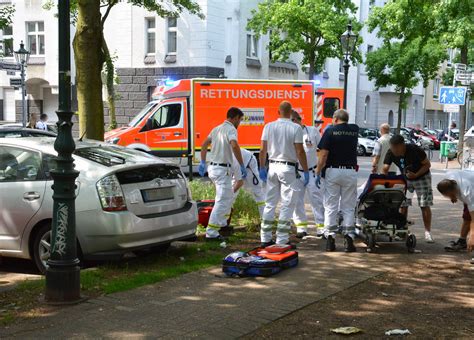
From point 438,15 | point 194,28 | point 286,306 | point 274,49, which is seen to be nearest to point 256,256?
point 286,306

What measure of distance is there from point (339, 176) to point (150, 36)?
25.0 m

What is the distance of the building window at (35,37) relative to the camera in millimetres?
34031

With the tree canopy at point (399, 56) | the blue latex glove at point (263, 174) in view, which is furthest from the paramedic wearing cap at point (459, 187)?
the tree canopy at point (399, 56)

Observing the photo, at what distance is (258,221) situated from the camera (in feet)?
34.5

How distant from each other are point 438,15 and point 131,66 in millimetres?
15133

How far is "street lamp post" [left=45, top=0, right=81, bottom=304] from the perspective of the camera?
596cm

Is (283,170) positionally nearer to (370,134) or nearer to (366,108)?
(370,134)

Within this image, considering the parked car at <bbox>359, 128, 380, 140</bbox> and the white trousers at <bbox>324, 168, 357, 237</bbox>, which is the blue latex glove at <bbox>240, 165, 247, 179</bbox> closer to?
the white trousers at <bbox>324, 168, 357, 237</bbox>

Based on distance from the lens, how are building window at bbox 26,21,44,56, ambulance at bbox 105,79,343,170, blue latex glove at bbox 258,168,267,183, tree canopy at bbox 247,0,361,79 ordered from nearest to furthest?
blue latex glove at bbox 258,168,267,183 < ambulance at bbox 105,79,343,170 < tree canopy at bbox 247,0,361,79 < building window at bbox 26,21,44,56

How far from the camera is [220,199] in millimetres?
9094

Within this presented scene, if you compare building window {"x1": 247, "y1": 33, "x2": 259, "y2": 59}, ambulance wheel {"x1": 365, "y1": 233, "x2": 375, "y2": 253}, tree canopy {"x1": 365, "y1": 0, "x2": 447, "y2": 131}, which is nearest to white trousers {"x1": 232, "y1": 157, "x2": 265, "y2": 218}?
ambulance wheel {"x1": 365, "y1": 233, "x2": 375, "y2": 253}

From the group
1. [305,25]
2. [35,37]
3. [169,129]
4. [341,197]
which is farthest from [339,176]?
[35,37]

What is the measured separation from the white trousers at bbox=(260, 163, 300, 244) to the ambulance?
34.9ft

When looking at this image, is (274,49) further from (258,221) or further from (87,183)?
(87,183)
